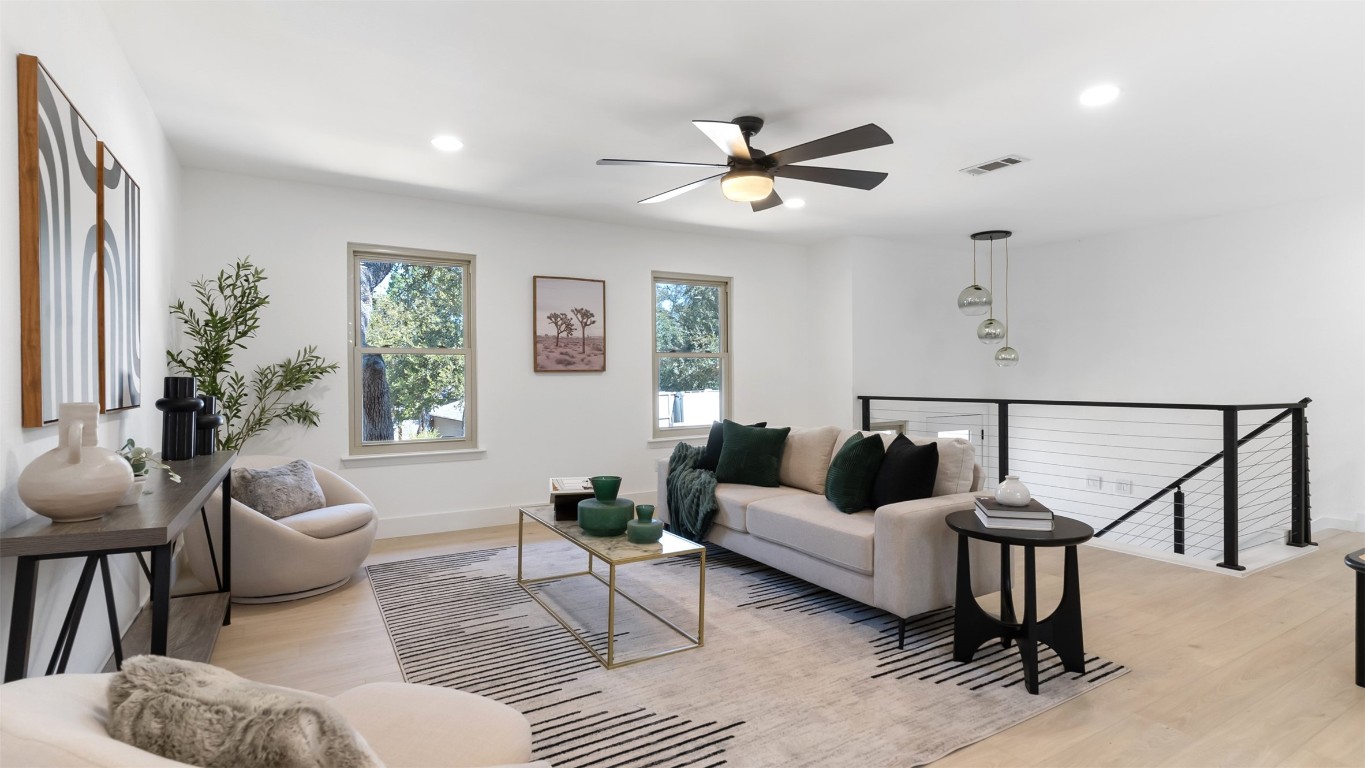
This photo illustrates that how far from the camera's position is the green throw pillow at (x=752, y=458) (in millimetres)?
4277

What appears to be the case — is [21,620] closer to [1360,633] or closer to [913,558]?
[913,558]

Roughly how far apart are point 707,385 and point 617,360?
3.36 feet

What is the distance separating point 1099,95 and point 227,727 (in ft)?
12.7

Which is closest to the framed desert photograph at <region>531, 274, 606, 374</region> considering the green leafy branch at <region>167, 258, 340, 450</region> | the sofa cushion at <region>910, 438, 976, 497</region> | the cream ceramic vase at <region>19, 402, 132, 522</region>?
the green leafy branch at <region>167, 258, 340, 450</region>

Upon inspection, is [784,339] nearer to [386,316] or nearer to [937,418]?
[937,418]

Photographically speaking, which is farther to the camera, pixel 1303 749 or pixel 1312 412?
pixel 1312 412

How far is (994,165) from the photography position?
14.0 ft

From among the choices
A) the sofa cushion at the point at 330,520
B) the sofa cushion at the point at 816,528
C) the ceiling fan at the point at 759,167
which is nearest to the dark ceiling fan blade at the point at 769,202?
the ceiling fan at the point at 759,167

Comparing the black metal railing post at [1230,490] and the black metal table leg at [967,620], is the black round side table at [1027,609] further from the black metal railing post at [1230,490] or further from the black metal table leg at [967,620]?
the black metal railing post at [1230,490]

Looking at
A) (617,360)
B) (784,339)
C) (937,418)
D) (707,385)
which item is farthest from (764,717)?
(937,418)

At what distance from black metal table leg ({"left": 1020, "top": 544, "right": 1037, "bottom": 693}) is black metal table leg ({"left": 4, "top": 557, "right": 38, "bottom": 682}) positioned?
9.46 ft

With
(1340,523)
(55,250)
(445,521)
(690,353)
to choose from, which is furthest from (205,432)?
(1340,523)

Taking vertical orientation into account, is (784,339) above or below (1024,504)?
above

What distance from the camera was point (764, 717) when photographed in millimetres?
2354
